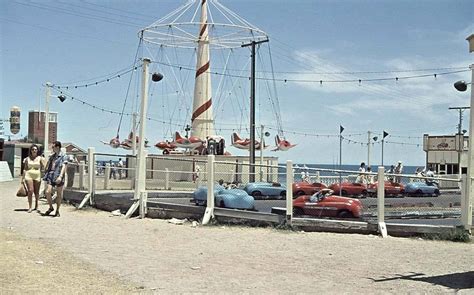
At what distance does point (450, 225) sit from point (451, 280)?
4794 mm

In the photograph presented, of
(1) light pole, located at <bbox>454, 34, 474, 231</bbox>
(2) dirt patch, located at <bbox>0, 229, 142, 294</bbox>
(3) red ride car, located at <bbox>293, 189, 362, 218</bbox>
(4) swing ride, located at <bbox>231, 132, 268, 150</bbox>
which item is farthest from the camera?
(4) swing ride, located at <bbox>231, 132, 268, 150</bbox>

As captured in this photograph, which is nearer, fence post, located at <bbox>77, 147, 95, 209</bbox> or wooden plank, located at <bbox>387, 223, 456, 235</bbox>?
wooden plank, located at <bbox>387, 223, 456, 235</bbox>

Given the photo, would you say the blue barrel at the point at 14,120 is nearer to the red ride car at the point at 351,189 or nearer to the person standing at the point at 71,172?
the person standing at the point at 71,172

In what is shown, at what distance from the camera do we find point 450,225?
12.9 metres

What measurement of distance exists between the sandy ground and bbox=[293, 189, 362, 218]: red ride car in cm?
91

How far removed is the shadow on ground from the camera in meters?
8.02

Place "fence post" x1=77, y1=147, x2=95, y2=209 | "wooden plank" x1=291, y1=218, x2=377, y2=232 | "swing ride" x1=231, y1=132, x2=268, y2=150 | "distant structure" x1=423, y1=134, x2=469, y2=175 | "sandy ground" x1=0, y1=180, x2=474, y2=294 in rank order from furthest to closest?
"distant structure" x1=423, y1=134, x2=469, y2=175, "swing ride" x1=231, y1=132, x2=268, y2=150, "fence post" x1=77, y1=147, x2=95, y2=209, "wooden plank" x1=291, y1=218, x2=377, y2=232, "sandy ground" x1=0, y1=180, x2=474, y2=294

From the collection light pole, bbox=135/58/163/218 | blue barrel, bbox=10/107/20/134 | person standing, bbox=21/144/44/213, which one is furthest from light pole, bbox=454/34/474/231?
blue barrel, bbox=10/107/20/134

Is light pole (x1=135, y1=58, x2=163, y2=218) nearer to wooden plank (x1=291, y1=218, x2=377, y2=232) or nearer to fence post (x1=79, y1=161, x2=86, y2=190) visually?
fence post (x1=79, y1=161, x2=86, y2=190)

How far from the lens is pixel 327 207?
13.8 meters

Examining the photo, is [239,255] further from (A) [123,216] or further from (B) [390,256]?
(A) [123,216]

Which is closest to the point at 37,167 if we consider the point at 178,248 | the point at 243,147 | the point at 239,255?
the point at 178,248

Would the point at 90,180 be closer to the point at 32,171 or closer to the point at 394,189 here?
the point at 32,171

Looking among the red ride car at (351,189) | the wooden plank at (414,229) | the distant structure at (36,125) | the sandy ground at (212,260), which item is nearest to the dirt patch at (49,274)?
the sandy ground at (212,260)
